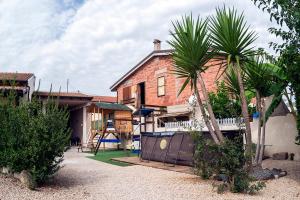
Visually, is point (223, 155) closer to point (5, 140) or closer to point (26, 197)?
point (26, 197)

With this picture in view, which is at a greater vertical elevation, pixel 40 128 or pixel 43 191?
pixel 40 128

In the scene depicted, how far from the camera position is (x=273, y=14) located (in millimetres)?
8625

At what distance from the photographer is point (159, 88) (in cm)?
2556

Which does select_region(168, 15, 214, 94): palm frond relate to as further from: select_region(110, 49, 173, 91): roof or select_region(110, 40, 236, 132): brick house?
select_region(110, 49, 173, 91): roof

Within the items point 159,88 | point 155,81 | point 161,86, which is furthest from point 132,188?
point 155,81

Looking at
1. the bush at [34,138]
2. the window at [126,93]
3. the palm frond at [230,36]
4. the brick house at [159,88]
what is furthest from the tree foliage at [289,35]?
the window at [126,93]

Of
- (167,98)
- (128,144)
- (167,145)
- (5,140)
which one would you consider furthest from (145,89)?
(5,140)

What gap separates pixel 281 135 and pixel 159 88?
1271 centimetres

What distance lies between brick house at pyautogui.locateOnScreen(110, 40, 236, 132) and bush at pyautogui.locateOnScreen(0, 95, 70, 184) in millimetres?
11467

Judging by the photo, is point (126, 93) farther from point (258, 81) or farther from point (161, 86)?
point (258, 81)

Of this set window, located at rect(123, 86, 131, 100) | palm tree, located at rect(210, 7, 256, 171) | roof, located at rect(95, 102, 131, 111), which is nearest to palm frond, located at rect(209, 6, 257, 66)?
palm tree, located at rect(210, 7, 256, 171)

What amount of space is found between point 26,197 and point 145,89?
65.1ft

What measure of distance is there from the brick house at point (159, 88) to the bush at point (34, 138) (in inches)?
451

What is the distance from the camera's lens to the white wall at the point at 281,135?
1362cm
